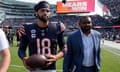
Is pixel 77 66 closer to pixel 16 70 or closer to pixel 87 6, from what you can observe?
pixel 16 70

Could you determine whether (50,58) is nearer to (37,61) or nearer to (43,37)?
(37,61)

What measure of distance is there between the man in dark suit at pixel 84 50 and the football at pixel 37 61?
111cm

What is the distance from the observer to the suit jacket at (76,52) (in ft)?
22.8

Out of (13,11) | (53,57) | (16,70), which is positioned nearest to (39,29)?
(53,57)

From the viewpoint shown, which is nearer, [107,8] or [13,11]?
[107,8]

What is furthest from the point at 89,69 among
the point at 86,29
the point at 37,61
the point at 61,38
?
the point at 37,61

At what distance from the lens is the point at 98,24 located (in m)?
88.5

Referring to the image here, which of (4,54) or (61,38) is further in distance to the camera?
(61,38)

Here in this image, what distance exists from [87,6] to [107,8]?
25.9 feet

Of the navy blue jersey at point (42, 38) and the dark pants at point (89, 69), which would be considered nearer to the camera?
the navy blue jersey at point (42, 38)

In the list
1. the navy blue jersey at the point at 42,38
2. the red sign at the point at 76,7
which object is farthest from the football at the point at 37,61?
the red sign at the point at 76,7

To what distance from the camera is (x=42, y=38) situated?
248 inches

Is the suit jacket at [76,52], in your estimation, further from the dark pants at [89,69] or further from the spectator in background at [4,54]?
the spectator in background at [4,54]

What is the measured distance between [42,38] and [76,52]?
991mm
